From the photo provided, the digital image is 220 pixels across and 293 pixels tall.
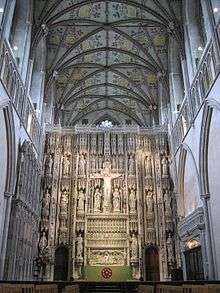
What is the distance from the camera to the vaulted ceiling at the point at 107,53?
2073cm

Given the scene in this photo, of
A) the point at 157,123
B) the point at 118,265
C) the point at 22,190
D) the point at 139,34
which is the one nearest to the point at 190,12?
the point at 139,34

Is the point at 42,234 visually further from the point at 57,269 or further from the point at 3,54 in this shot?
the point at 3,54

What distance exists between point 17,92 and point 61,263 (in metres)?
11.7

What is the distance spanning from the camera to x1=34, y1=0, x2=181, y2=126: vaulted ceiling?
20734 millimetres

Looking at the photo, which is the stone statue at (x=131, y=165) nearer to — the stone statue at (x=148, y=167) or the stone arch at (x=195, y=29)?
the stone statue at (x=148, y=167)

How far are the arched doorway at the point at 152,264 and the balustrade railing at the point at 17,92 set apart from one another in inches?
397

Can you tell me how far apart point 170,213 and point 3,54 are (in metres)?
14.3

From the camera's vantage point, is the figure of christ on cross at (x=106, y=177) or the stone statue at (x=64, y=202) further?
the figure of christ on cross at (x=106, y=177)

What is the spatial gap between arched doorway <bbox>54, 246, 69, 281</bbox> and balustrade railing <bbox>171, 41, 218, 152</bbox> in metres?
9.91

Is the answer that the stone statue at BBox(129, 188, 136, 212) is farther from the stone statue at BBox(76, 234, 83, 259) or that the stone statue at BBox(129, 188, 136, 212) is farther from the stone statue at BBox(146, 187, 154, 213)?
the stone statue at BBox(76, 234, 83, 259)

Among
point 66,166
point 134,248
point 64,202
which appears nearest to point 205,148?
point 134,248

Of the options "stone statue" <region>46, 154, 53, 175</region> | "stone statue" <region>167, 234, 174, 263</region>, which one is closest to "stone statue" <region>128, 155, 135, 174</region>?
"stone statue" <region>167, 234, 174, 263</region>

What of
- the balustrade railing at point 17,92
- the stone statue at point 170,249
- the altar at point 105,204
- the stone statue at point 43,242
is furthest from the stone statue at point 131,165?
the stone statue at point 43,242

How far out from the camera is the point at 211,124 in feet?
51.2
